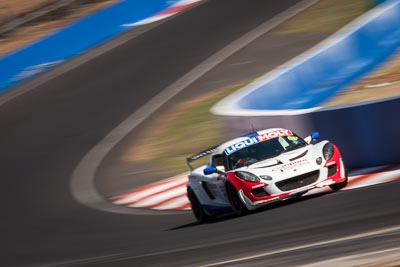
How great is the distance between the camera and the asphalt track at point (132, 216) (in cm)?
826

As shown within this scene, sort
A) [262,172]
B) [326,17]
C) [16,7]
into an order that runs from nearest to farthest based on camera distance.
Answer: [262,172] < [326,17] < [16,7]

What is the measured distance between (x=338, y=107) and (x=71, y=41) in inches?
601

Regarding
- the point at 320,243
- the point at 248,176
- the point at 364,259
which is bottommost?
the point at 248,176

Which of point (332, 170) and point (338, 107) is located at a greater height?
point (338, 107)

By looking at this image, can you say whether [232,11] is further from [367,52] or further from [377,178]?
[377,178]

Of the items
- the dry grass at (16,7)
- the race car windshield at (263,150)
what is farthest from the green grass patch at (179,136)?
the dry grass at (16,7)

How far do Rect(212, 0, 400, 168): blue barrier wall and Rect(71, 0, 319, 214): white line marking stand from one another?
7.74 feet

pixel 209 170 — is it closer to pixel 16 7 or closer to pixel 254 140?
pixel 254 140

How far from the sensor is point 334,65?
63.5 ft

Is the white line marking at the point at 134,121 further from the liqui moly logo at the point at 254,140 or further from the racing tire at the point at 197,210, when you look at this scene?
the liqui moly logo at the point at 254,140

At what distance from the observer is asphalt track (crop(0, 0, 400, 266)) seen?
8258mm

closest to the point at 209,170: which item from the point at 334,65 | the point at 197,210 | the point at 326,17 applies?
the point at 197,210

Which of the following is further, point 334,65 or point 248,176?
point 334,65

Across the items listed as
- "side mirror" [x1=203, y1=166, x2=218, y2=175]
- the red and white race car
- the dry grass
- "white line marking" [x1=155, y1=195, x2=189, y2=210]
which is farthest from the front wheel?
the dry grass
